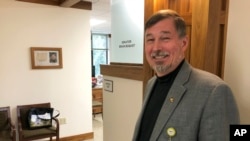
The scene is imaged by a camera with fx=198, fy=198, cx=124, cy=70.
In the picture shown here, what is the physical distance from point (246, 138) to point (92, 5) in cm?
366

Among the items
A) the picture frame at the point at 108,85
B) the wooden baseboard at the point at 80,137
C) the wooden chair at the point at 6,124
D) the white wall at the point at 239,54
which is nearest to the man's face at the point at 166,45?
the white wall at the point at 239,54

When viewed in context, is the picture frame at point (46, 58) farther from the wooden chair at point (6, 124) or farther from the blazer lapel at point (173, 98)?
the blazer lapel at point (173, 98)

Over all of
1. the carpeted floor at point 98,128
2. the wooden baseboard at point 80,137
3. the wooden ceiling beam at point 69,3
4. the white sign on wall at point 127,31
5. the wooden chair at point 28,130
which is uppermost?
the wooden ceiling beam at point 69,3

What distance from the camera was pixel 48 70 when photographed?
3.58 meters

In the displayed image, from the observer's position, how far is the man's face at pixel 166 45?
96cm

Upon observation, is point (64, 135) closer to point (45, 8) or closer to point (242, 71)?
point (45, 8)

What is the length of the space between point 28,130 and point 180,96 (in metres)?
2.99

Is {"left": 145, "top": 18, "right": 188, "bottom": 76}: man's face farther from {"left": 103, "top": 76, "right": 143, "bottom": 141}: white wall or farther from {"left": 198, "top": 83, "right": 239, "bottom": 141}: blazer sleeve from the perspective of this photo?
{"left": 103, "top": 76, "right": 143, "bottom": 141}: white wall

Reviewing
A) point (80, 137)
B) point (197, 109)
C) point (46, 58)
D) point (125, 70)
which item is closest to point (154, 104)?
point (197, 109)

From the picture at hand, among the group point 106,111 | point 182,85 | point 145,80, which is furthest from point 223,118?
point 106,111

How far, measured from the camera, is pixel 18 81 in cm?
336

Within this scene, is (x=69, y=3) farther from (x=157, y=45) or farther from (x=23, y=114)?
(x=157, y=45)

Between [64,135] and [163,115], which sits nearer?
[163,115]

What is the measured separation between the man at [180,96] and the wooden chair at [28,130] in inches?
97.8
